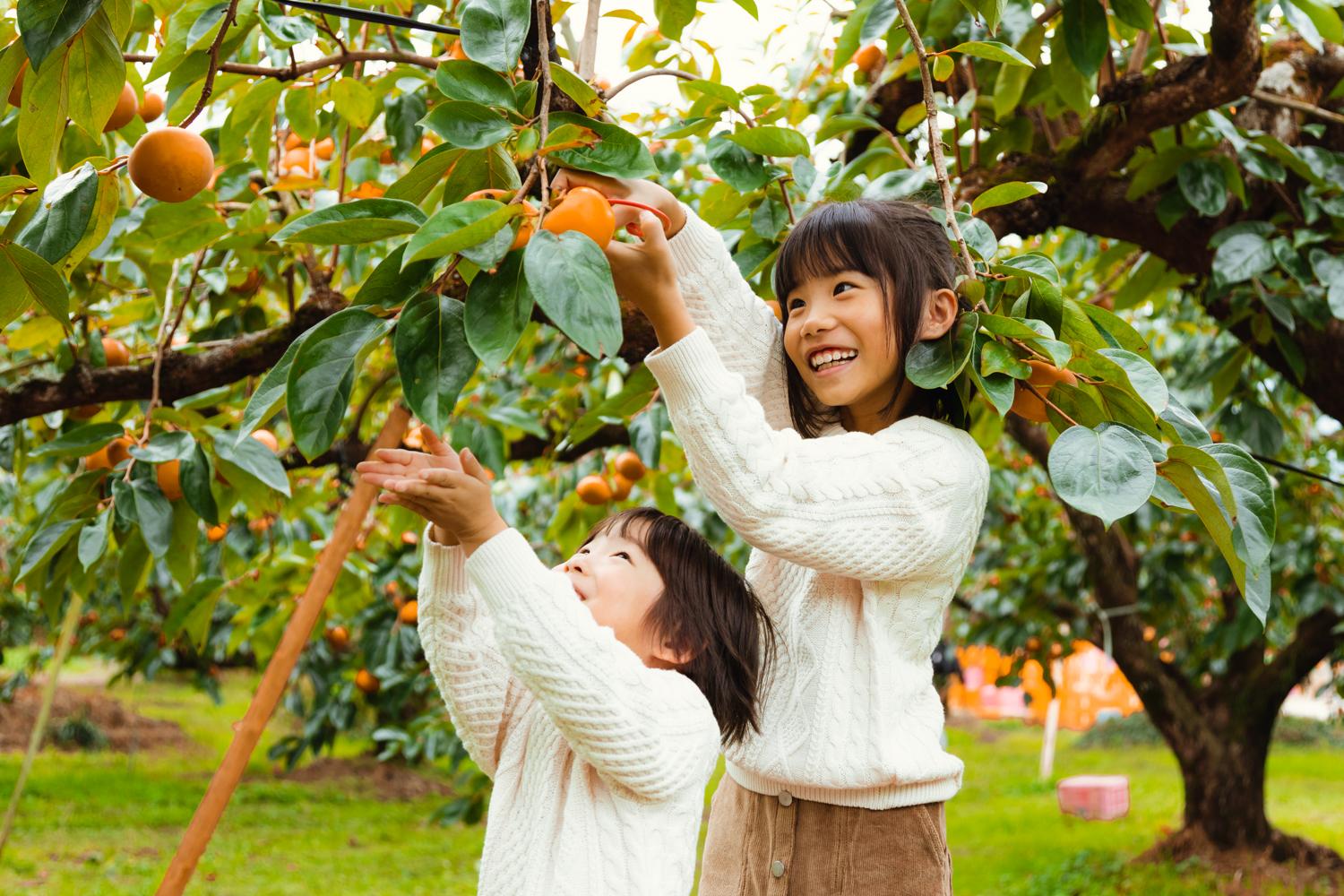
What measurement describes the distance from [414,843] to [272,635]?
3715 millimetres

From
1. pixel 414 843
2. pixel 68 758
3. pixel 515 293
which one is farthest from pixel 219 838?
pixel 515 293

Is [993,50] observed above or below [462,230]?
above

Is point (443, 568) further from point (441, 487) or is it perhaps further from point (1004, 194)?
point (1004, 194)

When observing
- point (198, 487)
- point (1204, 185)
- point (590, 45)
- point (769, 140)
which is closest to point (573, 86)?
point (590, 45)

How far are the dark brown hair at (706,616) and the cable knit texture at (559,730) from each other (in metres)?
0.06

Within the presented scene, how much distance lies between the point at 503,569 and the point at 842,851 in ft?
1.61

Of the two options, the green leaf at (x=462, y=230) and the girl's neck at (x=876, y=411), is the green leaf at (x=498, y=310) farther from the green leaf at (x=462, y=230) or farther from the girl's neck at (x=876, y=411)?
the girl's neck at (x=876, y=411)

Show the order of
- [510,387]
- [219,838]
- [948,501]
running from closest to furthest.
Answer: [948,501] < [510,387] < [219,838]

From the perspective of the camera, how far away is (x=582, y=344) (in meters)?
0.78

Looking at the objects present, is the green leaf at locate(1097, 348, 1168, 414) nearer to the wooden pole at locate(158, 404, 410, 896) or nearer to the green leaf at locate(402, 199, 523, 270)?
the green leaf at locate(402, 199, 523, 270)

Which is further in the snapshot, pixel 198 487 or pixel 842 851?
pixel 198 487

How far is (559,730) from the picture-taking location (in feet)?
3.65

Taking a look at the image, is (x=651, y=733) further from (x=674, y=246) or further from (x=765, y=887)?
(x=674, y=246)

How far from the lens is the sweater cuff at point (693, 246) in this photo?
1299mm
